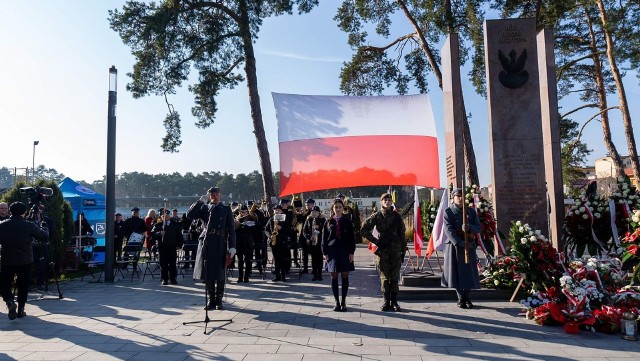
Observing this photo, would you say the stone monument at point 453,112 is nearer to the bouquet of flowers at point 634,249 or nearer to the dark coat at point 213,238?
the bouquet of flowers at point 634,249

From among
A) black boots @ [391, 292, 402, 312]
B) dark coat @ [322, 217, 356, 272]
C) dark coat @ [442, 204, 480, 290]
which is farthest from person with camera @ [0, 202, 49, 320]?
dark coat @ [442, 204, 480, 290]

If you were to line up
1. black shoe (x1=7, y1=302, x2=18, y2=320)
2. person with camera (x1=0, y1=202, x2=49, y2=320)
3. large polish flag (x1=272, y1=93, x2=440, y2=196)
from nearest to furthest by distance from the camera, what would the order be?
black shoe (x1=7, y1=302, x2=18, y2=320) < person with camera (x1=0, y1=202, x2=49, y2=320) < large polish flag (x1=272, y1=93, x2=440, y2=196)

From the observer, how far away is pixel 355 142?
1456cm

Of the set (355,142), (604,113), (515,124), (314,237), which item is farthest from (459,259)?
(604,113)

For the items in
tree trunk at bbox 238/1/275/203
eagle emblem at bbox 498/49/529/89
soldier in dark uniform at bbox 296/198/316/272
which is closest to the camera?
eagle emblem at bbox 498/49/529/89

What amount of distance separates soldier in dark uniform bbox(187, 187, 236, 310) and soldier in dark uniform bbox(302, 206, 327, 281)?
135 inches

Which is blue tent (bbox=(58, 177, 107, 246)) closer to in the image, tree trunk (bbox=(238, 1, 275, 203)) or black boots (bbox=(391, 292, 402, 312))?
tree trunk (bbox=(238, 1, 275, 203))

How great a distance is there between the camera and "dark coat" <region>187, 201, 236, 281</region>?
23.7 ft

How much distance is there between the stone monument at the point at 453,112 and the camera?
1057 cm

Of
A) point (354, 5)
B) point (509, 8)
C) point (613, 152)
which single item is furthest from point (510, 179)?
→ point (613, 152)

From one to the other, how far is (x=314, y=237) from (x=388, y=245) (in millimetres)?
3546

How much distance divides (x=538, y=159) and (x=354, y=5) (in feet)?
42.5

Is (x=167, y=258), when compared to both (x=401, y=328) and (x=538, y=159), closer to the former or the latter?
(x=401, y=328)

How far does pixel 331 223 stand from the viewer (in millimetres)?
7617
